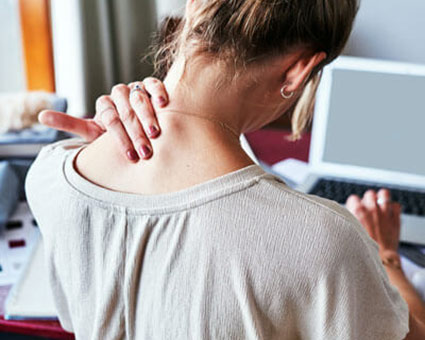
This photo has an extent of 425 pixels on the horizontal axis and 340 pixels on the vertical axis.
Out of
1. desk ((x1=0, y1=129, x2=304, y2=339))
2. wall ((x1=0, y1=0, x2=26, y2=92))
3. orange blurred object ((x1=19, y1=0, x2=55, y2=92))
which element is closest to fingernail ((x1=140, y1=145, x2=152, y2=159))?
desk ((x1=0, y1=129, x2=304, y2=339))

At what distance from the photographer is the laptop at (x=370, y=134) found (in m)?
1.16

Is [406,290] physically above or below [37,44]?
below

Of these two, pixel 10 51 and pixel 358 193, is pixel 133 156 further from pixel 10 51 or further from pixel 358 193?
pixel 10 51

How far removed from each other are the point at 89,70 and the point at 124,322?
1187 mm

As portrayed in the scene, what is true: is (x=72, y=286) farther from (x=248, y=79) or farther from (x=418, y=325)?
(x=418, y=325)

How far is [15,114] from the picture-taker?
1.31 m

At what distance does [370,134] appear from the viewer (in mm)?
1203

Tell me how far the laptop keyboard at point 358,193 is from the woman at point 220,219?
1.74 feet

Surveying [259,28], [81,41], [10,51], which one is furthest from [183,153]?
[10,51]

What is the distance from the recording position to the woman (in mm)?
554

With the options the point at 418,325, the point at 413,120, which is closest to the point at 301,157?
the point at 413,120

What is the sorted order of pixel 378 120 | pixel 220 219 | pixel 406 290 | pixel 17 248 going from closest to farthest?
1. pixel 220 219
2. pixel 406 290
3. pixel 17 248
4. pixel 378 120

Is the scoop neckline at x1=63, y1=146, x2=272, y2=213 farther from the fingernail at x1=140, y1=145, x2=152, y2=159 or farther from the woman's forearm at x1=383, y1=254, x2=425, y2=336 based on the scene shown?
the woman's forearm at x1=383, y1=254, x2=425, y2=336

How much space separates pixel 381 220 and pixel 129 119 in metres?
0.50
